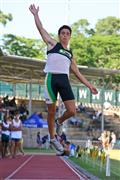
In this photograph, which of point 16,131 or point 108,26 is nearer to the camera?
point 16,131

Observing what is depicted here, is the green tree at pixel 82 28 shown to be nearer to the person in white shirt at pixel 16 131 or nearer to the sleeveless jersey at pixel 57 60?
the person in white shirt at pixel 16 131

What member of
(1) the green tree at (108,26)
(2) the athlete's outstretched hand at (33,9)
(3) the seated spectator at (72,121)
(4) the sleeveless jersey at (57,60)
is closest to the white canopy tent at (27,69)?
(3) the seated spectator at (72,121)

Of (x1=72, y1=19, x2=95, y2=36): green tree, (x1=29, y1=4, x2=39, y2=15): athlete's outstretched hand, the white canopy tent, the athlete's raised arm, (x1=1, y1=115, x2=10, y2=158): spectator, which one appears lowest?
(x1=1, y1=115, x2=10, y2=158): spectator

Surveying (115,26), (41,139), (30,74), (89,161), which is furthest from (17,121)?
(115,26)

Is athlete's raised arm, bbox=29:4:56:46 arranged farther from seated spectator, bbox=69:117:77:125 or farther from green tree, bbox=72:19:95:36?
green tree, bbox=72:19:95:36

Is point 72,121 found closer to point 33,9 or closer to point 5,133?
point 5,133

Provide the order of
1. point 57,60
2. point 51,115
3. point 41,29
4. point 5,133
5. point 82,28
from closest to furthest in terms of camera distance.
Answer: point 57,60
point 41,29
point 51,115
point 5,133
point 82,28

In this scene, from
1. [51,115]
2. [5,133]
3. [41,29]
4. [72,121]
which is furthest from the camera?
[72,121]

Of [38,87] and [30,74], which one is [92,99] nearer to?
[38,87]

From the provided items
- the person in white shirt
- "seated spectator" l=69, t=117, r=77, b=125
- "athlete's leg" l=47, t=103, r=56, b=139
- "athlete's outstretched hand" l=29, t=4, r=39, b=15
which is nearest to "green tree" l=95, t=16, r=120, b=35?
"seated spectator" l=69, t=117, r=77, b=125

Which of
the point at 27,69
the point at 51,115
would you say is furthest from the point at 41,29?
the point at 27,69

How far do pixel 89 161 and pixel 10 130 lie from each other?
3.63 metres

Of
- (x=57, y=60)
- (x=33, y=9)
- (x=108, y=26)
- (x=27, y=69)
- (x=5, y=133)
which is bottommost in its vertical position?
(x=5, y=133)

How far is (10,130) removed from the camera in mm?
24906
